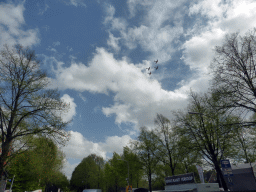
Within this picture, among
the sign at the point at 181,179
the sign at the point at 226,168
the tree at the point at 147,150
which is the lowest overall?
the sign at the point at 181,179

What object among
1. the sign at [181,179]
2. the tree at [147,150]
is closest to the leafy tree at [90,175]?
the tree at [147,150]

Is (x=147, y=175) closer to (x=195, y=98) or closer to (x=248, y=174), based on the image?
(x=248, y=174)

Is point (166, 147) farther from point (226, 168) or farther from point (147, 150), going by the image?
point (226, 168)

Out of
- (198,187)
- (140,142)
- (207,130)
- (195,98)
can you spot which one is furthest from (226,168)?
(140,142)

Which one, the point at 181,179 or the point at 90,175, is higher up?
the point at 90,175

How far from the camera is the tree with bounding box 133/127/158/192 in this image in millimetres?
Result: 34013

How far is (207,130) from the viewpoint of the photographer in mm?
22359

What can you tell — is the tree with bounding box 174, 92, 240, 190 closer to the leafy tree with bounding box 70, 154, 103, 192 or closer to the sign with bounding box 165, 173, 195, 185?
the sign with bounding box 165, 173, 195, 185

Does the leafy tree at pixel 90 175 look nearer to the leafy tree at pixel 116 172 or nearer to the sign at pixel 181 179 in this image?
the leafy tree at pixel 116 172

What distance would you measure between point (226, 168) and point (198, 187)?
3.12 meters

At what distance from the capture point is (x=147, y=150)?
3572 centimetres

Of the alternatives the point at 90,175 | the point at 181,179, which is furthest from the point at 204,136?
the point at 90,175

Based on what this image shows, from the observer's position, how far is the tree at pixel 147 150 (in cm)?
3401

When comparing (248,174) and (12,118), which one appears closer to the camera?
(12,118)
